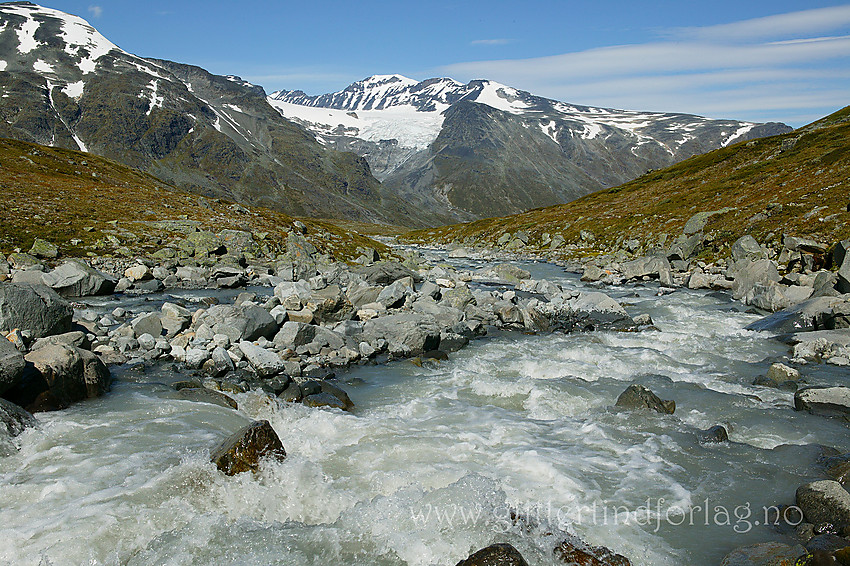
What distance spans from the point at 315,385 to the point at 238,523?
22.9ft

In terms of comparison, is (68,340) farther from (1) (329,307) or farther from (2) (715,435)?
(2) (715,435)

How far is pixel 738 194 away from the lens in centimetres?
6038

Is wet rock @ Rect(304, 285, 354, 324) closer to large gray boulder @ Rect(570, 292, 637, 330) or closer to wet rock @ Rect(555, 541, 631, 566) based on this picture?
large gray boulder @ Rect(570, 292, 637, 330)

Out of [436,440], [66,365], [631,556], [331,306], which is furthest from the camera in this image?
[331,306]

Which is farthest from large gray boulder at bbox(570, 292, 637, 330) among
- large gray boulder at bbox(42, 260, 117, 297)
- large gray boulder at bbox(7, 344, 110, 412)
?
large gray boulder at bbox(42, 260, 117, 297)

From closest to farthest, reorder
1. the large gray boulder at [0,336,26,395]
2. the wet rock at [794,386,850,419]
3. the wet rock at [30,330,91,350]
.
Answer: the large gray boulder at [0,336,26,395]
the wet rock at [794,386,850,419]
the wet rock at [30,330,91,350]

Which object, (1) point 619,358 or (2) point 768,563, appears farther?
(1) point 619,358

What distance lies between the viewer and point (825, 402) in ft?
45.0

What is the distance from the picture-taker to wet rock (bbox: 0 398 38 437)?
10.2 meters

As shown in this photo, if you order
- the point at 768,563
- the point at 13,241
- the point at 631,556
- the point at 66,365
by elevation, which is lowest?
the point at 631,556

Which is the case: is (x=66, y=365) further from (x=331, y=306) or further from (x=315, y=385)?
(x=331, y=306)

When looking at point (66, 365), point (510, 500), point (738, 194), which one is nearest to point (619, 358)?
point (510, 500)

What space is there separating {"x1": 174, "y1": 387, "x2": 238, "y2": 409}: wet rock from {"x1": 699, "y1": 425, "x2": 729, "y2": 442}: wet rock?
1248 centimetres

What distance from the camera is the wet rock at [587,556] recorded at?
24.1 ft
